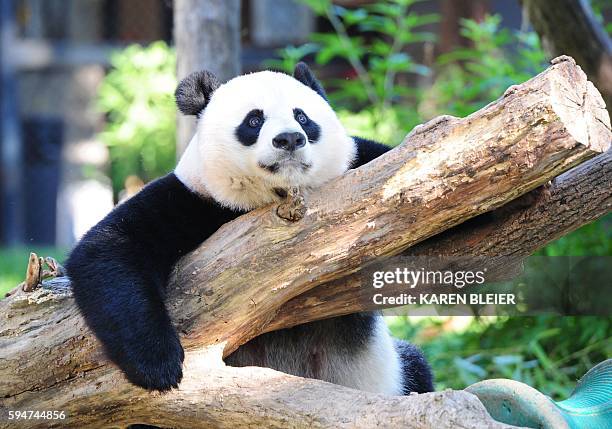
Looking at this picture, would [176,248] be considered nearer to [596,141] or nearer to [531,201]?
[531,201]

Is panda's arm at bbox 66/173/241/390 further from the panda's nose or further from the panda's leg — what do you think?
the panda's leg

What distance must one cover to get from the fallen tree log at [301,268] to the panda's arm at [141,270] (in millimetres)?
81

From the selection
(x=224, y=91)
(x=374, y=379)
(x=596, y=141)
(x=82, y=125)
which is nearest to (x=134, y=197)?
(x=224, y=91)

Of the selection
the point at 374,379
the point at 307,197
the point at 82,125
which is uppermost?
the point at 82,125

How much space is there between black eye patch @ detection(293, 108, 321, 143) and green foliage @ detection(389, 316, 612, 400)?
244 cm

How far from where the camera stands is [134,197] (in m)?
3.49

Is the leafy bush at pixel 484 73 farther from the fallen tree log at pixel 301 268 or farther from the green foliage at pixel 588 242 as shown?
the fallen tree log at pixel 301 268

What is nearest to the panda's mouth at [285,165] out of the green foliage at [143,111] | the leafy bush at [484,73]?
the leafy bush at [484,73]

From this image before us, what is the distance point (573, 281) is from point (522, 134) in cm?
255

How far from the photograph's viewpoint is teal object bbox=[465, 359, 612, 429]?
264cm

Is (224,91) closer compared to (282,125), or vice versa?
(282,125)

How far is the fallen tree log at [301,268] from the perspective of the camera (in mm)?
2715

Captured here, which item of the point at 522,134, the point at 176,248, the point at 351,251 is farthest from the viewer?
the point at 176,248

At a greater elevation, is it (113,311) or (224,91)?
(224,91)
